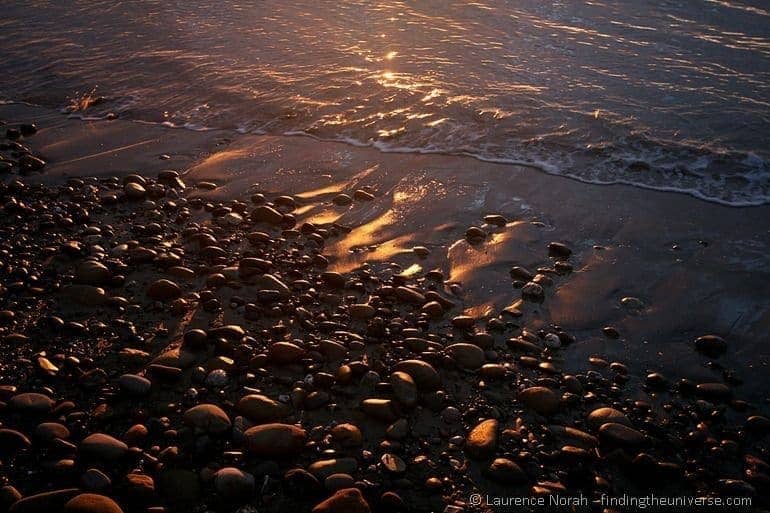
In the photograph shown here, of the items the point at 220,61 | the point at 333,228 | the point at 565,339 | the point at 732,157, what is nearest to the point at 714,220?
the point at 732,157

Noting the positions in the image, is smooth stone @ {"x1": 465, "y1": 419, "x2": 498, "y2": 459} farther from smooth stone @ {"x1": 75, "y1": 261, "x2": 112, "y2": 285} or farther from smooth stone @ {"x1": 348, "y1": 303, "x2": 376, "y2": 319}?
smooth stone @ {"x1": 75, "y1": 261, "x2": 112, "y2": 285}

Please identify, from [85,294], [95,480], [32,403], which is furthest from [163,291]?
[95,480]

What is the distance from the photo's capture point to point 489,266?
14.2ft

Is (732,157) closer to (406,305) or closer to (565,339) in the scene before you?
(565,339)

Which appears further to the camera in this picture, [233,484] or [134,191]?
[134,191]

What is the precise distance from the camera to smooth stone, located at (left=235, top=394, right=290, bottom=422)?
9.34 ft

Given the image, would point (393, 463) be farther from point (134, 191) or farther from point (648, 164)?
point (648, 164)

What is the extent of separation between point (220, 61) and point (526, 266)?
695 cm

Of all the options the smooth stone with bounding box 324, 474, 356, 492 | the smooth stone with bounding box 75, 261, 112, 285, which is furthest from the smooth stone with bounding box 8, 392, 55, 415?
the smooth stone with bounding box 324, 474, 356, 492

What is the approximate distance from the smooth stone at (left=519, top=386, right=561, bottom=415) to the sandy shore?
1 centimetres

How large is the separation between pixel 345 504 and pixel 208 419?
91 centimetres

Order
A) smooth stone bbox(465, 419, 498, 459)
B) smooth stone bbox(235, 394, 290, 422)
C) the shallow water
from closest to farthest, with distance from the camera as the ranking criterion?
1. smooth stone bbox(465, 419, 498, 459)
2. smooth stone bbox(235, 394, 290, 422)
3. the shallow water

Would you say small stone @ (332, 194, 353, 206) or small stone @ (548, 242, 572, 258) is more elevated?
small stone @ (332, 194, 353, 206)

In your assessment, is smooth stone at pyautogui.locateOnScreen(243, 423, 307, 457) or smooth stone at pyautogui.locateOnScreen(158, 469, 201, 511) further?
smooth stone at pyautogui.locateOnScreen(243, 423, 307, 457)
